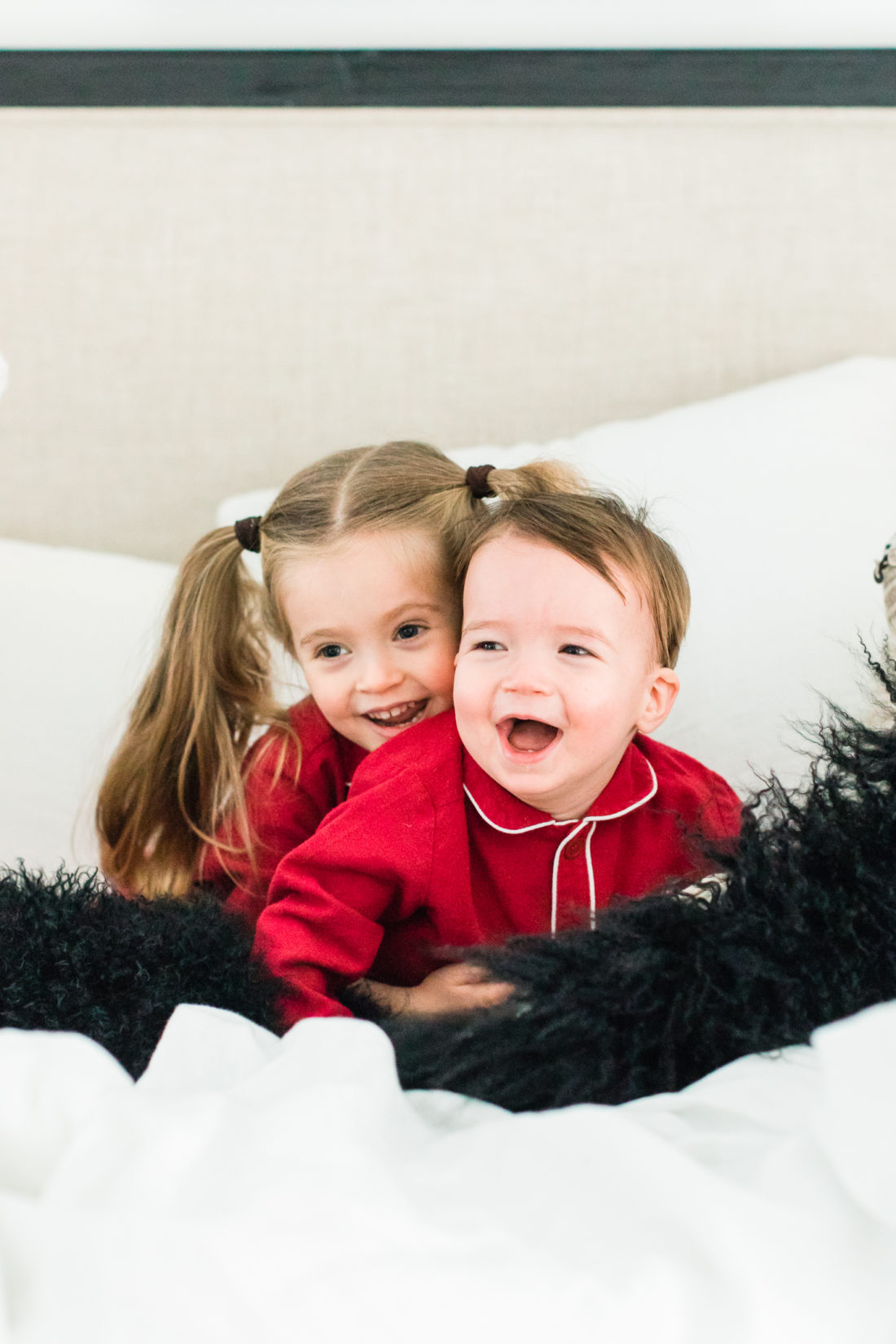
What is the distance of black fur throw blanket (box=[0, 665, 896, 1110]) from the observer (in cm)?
56

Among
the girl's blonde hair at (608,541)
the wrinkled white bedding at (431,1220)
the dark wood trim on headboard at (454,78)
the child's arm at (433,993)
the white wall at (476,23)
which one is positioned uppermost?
the white wall at (476,23)

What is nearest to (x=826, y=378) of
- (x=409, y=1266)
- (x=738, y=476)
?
(x=738, y=476)

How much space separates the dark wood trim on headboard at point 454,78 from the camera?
1.34 m

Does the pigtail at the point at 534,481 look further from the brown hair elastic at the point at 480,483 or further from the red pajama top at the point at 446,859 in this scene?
the red pajama top at the point at 446,859

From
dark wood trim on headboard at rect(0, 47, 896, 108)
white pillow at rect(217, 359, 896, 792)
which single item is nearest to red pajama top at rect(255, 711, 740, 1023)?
white pillow at rect(217, 359, 896, 792)

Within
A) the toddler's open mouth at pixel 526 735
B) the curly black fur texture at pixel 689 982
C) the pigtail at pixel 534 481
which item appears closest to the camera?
the curly black fur texture at pixel 689 982

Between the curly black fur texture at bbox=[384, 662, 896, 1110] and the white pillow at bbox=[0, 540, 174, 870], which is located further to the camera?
the white pillow at bbox=[0, 540, 174, 870]

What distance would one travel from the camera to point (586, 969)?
1.90 feet

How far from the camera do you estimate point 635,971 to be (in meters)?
0.57

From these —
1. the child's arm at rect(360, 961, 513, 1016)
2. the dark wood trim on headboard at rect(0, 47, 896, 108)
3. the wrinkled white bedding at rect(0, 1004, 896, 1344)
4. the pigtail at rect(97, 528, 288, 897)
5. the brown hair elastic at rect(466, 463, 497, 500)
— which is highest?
the dark wood trim on headboard at rect(0, 47, 896, 108)

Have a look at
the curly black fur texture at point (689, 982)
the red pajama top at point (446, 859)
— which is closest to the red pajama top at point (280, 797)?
the red pajama top at point (446, 859)

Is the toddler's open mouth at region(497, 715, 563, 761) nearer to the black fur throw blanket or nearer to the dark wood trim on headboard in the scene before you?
the black fur throw blanket

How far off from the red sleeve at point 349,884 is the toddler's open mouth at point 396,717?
4.2 inches

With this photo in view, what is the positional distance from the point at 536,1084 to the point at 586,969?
0.21ft
